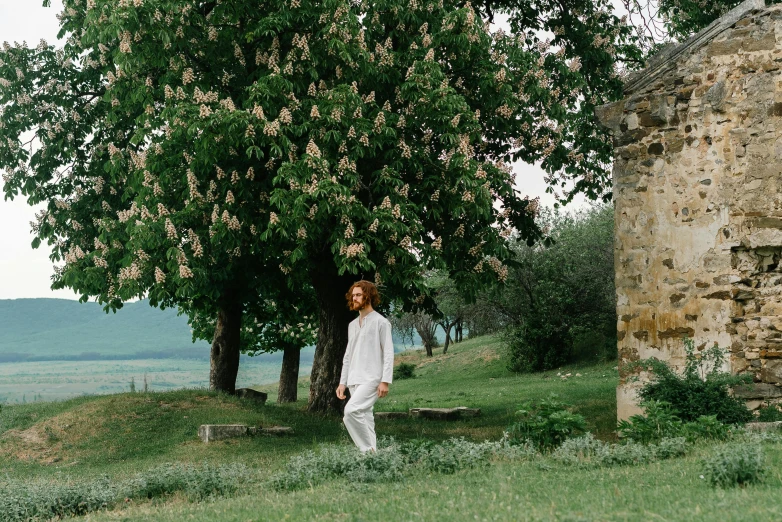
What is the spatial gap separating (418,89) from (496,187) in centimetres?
277

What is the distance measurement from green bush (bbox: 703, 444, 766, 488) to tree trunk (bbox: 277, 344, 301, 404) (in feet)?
68.8

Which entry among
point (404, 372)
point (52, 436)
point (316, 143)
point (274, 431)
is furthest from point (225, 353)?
point (404, 372)

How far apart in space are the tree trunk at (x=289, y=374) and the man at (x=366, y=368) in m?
17.2

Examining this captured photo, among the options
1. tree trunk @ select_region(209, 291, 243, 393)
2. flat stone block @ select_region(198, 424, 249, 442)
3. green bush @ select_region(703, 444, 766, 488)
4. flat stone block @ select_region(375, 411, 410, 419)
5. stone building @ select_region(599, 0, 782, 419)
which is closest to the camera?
green bush @ select_region(703, 444, 766, 488)

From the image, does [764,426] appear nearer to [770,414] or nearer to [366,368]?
[770,414]

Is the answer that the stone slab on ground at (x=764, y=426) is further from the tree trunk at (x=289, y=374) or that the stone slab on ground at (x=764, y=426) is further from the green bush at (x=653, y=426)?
the tree trunk at (x=289, y=374)

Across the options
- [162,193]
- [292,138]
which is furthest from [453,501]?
[162,193]

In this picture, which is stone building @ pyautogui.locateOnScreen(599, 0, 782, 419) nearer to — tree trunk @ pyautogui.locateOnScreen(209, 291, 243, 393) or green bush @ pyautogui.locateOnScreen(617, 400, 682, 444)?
green bush @ pyautogui.locateOnScreen(617, 400, 682, 444)

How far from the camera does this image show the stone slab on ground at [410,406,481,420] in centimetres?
1889

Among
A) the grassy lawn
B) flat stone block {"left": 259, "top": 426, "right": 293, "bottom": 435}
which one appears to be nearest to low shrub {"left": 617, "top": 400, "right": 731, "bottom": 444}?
the grassy lawn

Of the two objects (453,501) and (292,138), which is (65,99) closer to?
(292,138)

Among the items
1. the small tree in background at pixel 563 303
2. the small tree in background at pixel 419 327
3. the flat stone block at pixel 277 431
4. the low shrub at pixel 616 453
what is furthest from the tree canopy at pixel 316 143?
the small tree in background at pixel 419 327

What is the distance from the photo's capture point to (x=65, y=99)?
1850 cm

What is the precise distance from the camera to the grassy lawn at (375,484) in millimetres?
6141
